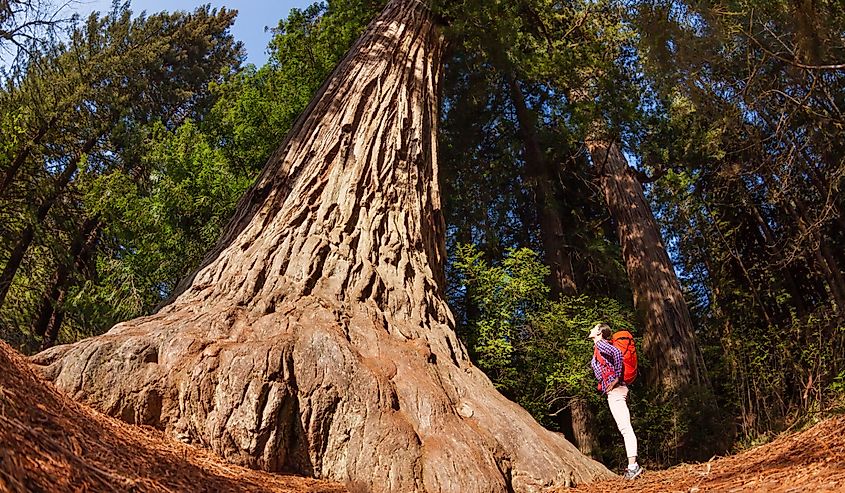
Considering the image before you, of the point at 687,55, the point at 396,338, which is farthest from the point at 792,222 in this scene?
the point at 396,338

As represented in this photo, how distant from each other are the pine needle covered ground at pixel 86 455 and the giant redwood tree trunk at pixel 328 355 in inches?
8.5

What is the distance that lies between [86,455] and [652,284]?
Answer: 1039cm

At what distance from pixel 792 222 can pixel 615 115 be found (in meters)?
6.92

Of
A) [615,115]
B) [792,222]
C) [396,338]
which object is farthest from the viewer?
[792,222]

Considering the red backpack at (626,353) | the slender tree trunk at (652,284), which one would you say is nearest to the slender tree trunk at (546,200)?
the slender tree trunk at (652,284)

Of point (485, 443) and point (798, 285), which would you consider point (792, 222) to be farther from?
point (485, 443)

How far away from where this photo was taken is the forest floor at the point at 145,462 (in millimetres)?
2068

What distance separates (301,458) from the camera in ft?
13.1

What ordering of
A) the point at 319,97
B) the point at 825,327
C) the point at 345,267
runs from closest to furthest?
1. the point at 345,267
2. the point at 319,97
3. the point at 825,327

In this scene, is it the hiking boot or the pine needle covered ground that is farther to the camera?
the hiking boot

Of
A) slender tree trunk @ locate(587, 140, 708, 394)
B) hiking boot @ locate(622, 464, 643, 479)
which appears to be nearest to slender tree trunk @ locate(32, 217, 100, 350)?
slender tree trunk @ locate(587, 140, 708, 394)

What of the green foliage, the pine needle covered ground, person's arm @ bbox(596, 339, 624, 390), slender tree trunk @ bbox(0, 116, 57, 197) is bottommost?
the pine needle covered ground

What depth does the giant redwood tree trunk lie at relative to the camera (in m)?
3.94

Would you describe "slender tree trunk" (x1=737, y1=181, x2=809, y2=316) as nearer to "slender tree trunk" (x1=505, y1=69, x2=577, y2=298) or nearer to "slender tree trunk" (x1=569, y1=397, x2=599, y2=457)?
"slender tree trunk" (x1=505, y1=69, x2=577, y2=298)
